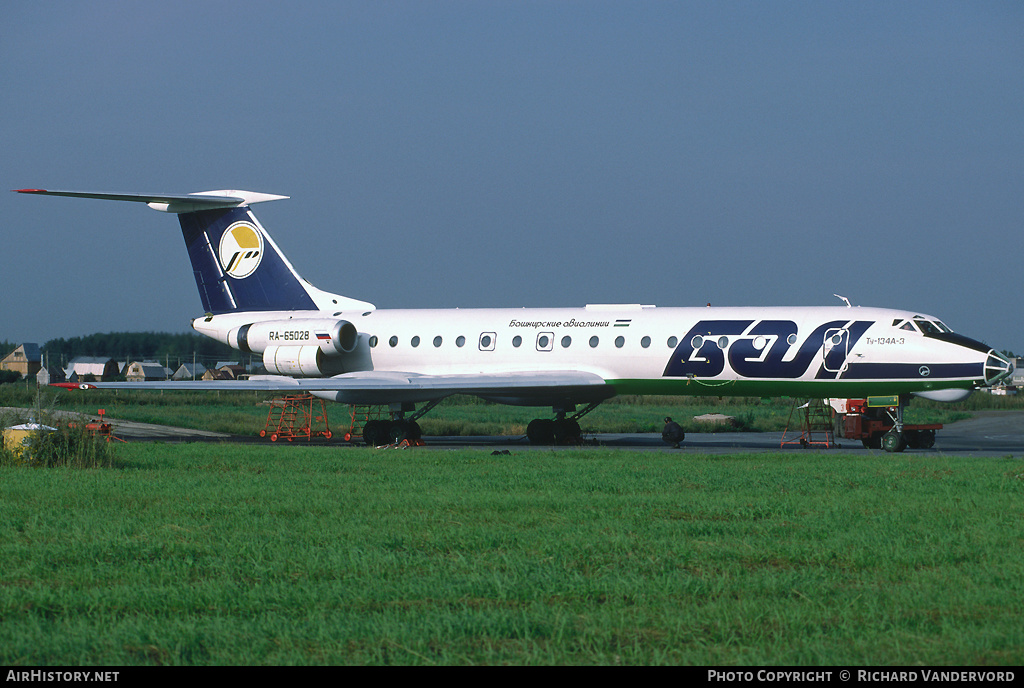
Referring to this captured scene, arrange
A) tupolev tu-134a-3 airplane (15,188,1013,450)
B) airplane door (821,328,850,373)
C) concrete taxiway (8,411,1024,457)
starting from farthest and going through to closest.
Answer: concrete taxiway (8,411,1024,457) → airplane door (821,328,850,373) → tupolev tu-134a-3 airplane (15,188,1013,450)

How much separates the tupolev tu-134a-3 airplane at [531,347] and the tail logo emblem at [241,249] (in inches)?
1.4

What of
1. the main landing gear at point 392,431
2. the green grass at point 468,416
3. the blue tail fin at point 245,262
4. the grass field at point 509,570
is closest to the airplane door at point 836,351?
the grass field at point 509,570

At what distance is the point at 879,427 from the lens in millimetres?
21484

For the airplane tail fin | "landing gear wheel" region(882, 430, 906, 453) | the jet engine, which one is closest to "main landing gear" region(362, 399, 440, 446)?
the jet engine

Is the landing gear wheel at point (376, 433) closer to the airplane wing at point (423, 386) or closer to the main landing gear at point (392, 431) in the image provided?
the main landing gear at point (392, 431)

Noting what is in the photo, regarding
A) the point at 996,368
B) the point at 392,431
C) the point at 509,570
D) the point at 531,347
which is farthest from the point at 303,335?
the point at 509,570

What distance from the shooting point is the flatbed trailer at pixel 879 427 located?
2034 centimetres

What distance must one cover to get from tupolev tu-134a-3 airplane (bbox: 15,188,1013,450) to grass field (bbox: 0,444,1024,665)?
852cm

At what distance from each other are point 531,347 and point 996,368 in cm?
966

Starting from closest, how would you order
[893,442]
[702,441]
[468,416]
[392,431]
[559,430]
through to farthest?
[893,442]
[392,431]
[559,430]
[702,441]
[468,416]

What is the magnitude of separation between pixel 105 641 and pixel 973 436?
86.9 feet

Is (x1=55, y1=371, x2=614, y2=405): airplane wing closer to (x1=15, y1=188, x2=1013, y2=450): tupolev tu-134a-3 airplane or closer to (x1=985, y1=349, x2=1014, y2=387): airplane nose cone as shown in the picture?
(x1=15, y1=188, x2=1013, y2=450): tupolev tu-134a-3 airplane

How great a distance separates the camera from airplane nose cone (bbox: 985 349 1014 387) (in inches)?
753

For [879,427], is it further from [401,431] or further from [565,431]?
[401,431]
